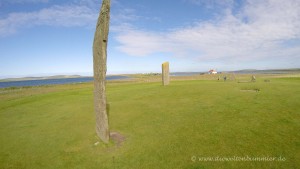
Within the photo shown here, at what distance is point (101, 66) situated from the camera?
29.7 ft

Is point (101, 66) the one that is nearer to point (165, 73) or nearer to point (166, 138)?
point (166, 138)

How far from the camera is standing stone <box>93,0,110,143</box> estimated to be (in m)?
8.80

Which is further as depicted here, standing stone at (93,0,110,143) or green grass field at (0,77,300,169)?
standing stone at (93,0,110,143)

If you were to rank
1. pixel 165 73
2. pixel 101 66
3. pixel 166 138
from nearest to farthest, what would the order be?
pixel 166 138
pixel 101 66
pixel 165 73

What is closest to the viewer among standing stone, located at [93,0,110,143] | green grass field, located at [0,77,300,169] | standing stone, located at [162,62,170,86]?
green grass field, located at [0,77,300,169]

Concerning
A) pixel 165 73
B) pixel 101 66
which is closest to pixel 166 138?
pixel 101 66

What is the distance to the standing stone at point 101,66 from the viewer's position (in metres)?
8.80

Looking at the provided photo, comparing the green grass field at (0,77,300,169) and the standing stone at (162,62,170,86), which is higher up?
the standing stone at (162,62,170,86)

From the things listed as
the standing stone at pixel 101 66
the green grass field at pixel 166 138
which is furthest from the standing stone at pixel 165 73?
the standing stone at pixel 101 66

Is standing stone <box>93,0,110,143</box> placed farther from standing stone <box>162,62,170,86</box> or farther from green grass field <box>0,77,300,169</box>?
standing stone <box>162,62,170,86</box>

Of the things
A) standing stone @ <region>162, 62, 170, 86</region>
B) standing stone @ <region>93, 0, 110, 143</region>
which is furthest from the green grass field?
standing stone @ <region>162, 62, 170, 86</region>

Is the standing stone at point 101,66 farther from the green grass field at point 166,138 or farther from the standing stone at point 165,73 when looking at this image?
the standing stone at point 165,73

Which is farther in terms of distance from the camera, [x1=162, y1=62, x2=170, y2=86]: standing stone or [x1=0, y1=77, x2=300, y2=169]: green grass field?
[x1=162, y1=62, x2=170, y2=86]: standing stone

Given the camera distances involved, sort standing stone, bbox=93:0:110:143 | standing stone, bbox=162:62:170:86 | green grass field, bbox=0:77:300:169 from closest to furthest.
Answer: green grass field, bbox=0:77:300:169 → standing stone, bbox=93:0:110:143 → standing stone, bbox=162:62:170:86
